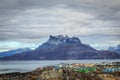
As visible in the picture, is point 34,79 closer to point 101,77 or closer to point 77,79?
point 77,79

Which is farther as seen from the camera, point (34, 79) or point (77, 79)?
point (34, 79)

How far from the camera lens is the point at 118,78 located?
143 m

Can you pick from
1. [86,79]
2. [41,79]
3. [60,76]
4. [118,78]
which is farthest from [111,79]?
[41,79]

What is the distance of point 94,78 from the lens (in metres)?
140

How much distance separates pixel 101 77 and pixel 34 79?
3671 centimetres

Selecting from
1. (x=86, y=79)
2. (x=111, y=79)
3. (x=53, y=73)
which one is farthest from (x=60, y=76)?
(x=111, y=79)

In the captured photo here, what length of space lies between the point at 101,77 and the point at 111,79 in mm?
6433

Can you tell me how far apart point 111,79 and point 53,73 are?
3211 cm

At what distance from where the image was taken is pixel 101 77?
14525 centimetres

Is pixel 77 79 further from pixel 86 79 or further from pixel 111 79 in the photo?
pixel 111 79

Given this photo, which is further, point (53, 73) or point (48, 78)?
point (53, 73)

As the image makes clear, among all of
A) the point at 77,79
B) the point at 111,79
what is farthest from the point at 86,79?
the point at 111,79

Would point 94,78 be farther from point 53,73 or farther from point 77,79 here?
point 53,73

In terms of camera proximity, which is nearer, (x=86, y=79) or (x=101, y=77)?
(x=86, y=79)
